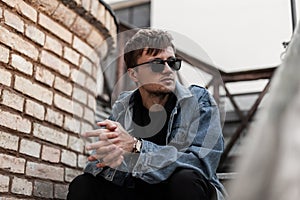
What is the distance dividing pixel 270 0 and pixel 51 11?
1.70 meters

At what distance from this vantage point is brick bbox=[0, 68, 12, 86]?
6.14 ft

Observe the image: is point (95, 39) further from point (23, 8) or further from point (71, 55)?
point (23, 8)

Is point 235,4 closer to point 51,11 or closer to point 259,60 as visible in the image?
point 259,60

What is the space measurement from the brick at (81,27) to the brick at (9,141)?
74 centimetres

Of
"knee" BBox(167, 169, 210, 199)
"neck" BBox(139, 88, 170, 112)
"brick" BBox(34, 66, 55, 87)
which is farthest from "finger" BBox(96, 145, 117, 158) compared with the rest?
"brick" BBox(34, 66, 55, 87)

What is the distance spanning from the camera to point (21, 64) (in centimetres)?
200

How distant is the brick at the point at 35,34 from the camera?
2055 millimetres

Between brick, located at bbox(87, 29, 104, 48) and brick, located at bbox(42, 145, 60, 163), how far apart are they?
687 mm

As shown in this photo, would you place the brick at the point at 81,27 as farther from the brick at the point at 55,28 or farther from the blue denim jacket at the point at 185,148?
the blue denim jacket at the point at 185,148

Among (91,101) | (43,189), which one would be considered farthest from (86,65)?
(43,189)

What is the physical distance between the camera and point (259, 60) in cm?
381

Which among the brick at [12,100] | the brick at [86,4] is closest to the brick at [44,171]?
the brick at [12,100]

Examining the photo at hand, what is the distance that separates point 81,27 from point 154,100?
31.5 inches

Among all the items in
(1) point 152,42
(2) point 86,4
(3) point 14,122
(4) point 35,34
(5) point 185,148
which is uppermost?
(2) point 86,4
